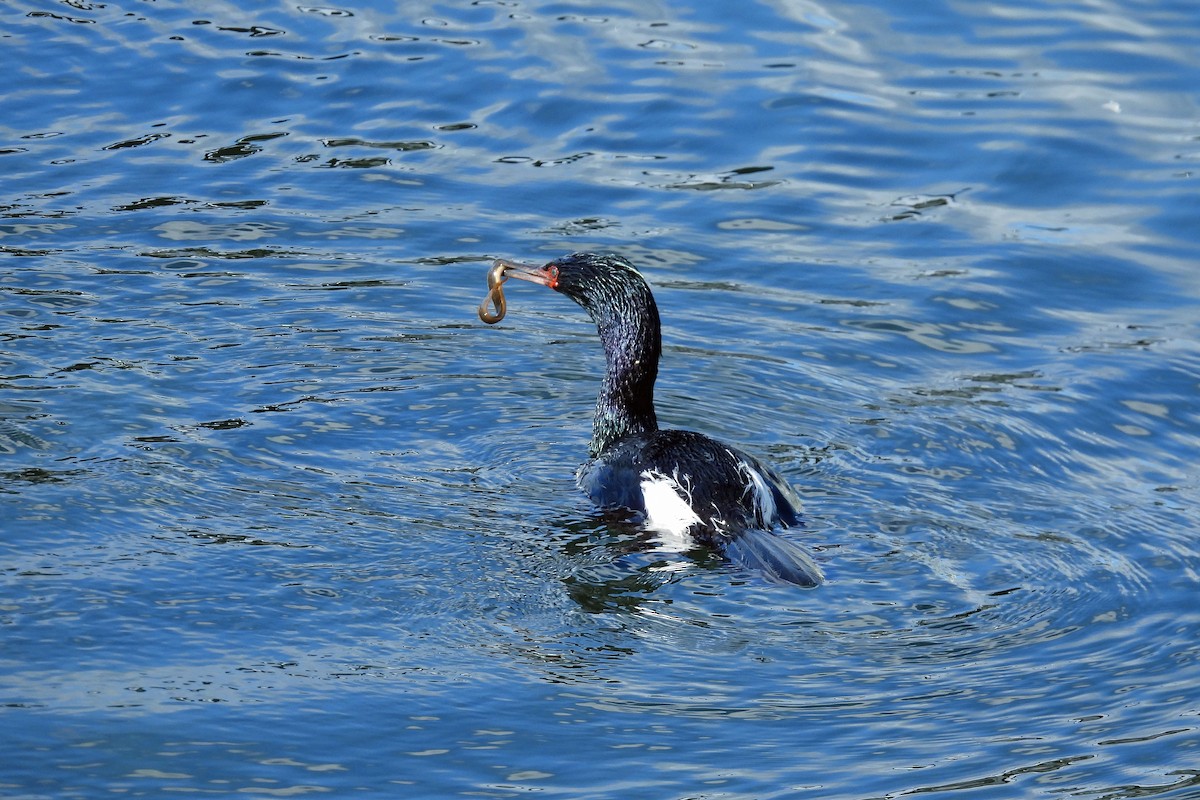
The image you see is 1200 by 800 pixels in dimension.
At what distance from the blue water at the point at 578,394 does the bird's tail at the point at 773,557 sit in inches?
3.5

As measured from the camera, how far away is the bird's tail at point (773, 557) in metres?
6.97

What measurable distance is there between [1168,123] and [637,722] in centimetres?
902

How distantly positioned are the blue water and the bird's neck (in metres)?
0.26

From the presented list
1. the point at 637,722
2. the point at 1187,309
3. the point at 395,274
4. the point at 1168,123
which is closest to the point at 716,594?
the point at 637,722

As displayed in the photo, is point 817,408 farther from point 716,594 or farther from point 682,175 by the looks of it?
point 682,175

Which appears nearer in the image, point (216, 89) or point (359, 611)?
point (359, 611)

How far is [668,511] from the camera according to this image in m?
7.54

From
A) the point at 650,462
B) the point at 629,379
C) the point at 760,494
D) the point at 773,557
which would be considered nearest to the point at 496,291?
the point at 629,379

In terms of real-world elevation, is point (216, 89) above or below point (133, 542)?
above

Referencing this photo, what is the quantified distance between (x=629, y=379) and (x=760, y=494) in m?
1.13

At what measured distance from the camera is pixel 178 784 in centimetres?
560

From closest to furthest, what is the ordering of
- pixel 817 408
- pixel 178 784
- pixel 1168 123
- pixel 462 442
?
pixel 178 784 < pixel 462 442 < pixel 817 408 < pixel 1168 123

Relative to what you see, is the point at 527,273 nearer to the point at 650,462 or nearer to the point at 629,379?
the point at 629,379

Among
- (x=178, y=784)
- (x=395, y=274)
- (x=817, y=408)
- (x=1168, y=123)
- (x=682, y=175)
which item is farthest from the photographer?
A: (x=1168, y=123)
